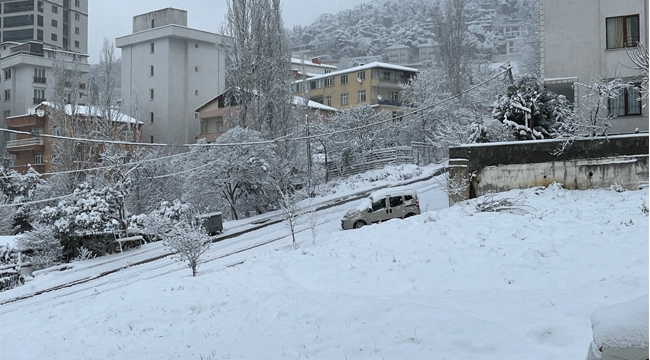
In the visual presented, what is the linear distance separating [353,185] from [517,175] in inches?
728

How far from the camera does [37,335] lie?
1183 centimetres

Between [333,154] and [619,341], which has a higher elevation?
[333,154]

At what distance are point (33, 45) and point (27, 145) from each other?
2448 centimetres

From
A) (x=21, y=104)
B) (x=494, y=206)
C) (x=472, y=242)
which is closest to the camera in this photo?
(x=472, y=242)

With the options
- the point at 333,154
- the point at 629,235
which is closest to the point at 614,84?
the point at 629,235

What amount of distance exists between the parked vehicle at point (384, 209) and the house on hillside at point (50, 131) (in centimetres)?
2182

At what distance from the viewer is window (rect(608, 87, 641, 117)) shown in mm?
23703

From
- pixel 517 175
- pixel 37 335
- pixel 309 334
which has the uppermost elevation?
pixel 517 175

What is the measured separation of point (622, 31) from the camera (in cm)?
2412

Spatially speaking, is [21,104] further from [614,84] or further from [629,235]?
[629,235]

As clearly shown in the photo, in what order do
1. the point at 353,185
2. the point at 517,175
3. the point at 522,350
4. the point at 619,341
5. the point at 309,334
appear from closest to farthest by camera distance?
the point at 619,341
the point at 522,350
the point at 309,334
the point at 517,175
the point at 353,185

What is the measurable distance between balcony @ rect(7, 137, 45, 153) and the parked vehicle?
3822cm

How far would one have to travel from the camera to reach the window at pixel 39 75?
69562 millimetres

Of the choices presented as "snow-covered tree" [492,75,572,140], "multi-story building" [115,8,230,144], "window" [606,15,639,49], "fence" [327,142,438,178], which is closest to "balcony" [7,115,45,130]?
"multi-story building" [115,8,230,144]
